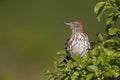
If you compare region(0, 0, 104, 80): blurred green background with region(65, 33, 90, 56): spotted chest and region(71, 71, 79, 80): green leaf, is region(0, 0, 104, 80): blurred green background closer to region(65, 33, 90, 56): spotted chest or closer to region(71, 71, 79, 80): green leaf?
region(65, 33, 90, 56): spotted chest

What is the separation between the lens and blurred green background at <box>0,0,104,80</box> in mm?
16062

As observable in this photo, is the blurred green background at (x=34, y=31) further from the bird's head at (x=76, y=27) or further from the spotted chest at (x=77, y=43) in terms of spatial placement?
the spotted chest at (x=77, y=43)

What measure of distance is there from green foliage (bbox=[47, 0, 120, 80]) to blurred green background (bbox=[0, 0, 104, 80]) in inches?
364

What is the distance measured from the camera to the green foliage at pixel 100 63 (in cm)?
459

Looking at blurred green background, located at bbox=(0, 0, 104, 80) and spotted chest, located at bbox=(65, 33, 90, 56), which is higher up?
blurred green background, located at bbox=(0, 0, 104, 80)

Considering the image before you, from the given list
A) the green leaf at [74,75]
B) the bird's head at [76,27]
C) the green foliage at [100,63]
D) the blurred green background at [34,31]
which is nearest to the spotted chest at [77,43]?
the bird's head at [76,27]

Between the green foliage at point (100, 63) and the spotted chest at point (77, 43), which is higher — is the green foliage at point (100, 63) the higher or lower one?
the lower one

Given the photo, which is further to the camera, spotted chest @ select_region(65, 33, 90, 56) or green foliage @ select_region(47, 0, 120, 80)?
spotted chest @ select_region(65, 33, 90, 56)

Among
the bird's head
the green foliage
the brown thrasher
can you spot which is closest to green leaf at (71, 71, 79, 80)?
the green foliage

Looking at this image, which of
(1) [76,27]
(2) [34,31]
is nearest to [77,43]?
(1) [76,27]

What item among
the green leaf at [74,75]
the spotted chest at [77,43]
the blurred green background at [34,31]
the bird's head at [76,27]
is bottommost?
the green leaf at [74,75]

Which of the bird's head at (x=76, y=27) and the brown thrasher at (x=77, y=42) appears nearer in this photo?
the brown thrasher at (x=77, y=42)

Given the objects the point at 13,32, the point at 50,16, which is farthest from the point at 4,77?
the point at 50,16

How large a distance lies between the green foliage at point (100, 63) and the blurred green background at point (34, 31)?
924 cm
